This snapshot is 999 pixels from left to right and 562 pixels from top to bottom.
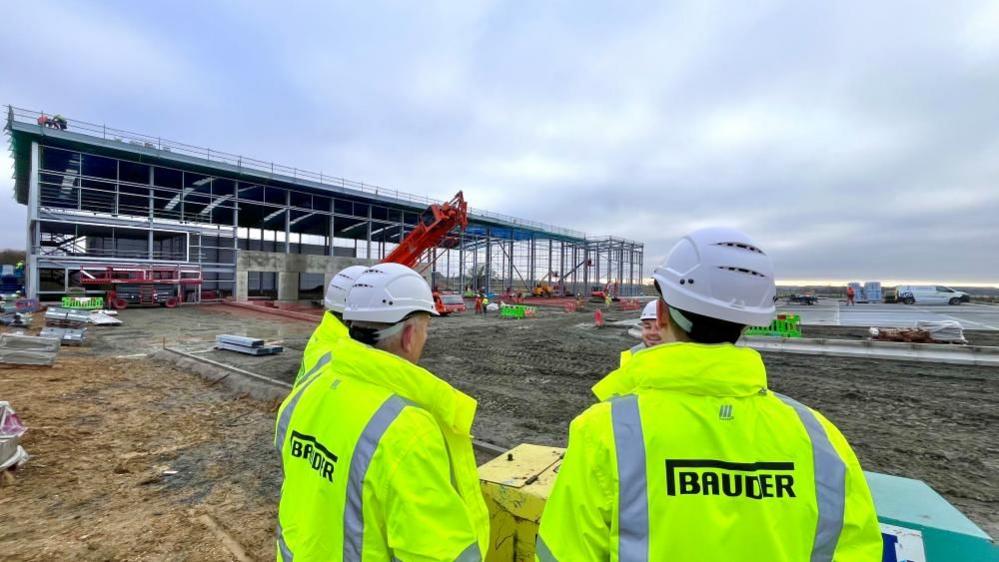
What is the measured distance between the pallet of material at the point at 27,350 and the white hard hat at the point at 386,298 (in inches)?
475

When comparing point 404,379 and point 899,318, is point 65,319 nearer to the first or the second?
point 404,379

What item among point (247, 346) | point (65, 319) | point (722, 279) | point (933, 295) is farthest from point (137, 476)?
point (933, 295)

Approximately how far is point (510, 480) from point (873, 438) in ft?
19.7

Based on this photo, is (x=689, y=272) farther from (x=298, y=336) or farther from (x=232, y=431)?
(x=298, y=336)

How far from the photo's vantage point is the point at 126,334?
15203mm

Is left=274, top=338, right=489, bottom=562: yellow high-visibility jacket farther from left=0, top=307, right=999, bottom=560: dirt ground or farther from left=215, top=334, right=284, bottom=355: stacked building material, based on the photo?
left=215, top=334, right=284, bottom=355: stacked building material

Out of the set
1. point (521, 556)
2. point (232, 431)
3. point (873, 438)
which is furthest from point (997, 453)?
point (232, 431)

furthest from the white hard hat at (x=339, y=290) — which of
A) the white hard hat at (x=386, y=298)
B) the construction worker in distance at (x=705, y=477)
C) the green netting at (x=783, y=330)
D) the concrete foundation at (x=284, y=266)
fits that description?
the concrete foundation at (x=284, y=266)

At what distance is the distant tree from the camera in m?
58.0

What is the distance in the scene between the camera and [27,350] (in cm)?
959

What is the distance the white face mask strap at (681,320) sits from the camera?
1427mm

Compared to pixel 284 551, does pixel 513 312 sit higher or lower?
lower

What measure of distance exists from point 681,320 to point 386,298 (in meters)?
1.11

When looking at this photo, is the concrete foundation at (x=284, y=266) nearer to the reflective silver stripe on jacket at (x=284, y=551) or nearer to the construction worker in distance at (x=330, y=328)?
the construction worker in distance at (x=330, y=328)
